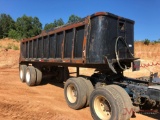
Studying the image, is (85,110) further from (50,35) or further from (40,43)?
(40,43)

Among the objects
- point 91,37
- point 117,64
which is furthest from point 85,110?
point 91,37

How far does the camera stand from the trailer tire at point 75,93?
22.0ft

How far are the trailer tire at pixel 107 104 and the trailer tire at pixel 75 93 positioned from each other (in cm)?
81

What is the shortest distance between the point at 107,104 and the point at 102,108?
22 cm

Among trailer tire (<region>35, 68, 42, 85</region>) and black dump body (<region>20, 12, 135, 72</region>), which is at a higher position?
black dump body (<region>20, 12, 135, 72</region>)

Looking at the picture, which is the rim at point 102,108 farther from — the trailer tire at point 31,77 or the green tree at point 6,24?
the green tree at point 6,24

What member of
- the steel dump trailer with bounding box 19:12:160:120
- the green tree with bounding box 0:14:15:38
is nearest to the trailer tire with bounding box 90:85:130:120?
the steel dump trailer with bounding box 19:12:160:120

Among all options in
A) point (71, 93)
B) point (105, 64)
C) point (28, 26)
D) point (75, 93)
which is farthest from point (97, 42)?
point (28, 26)

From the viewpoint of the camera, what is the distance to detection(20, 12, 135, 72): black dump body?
6.16m

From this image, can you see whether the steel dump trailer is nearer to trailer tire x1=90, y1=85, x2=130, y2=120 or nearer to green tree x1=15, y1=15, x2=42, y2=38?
trailer tire x1=90, y1=85, x2=130, y2=120

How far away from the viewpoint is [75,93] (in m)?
7.06

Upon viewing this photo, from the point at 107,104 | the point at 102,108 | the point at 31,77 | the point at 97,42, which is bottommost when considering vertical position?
the point at 102,108

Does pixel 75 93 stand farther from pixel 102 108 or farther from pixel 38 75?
pixel 38 75

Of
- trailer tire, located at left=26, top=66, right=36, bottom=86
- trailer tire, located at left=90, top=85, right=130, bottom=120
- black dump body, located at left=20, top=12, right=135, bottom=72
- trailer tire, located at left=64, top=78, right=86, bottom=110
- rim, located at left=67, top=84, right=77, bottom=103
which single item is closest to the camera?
trailer tire, located at left=90, top=85, right=130, bottom=120
